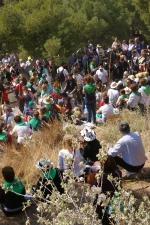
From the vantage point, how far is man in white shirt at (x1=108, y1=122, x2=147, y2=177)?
20.3 feet

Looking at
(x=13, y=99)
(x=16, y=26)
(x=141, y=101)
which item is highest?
(x=16, y=26)

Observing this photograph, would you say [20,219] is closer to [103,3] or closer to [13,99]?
[13,99]

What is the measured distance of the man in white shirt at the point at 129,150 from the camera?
619 centimetres

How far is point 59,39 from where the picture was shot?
1593cm

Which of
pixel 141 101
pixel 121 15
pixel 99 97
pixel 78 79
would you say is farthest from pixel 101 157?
pixel 121 15

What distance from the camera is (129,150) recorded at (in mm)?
6207

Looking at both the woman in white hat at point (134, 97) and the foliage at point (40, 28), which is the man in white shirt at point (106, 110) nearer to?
the woman in white hat at point (134, 97)

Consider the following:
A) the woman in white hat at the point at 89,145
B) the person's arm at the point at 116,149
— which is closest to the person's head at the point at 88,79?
the woman in white hat at the point at 89,145

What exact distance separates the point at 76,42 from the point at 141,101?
8121mm

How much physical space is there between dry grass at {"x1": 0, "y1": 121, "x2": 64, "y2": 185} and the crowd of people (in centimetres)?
34

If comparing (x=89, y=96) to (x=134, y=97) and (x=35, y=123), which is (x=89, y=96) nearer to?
(x=134, y=97)

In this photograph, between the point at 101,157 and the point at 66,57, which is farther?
the point at 66,57

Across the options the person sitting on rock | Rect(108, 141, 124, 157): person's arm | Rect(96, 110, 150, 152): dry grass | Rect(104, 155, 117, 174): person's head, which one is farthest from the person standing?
Rect(104, 155, 117, 174): person's head

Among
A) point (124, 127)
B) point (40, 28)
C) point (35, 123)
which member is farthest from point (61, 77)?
point (124, 127)
